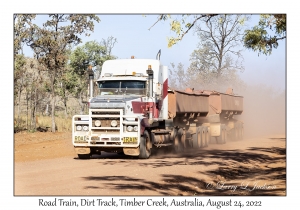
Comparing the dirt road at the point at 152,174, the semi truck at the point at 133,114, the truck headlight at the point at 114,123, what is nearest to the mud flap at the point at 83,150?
the semi truck at the point at 133,114

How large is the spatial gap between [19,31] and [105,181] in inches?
737

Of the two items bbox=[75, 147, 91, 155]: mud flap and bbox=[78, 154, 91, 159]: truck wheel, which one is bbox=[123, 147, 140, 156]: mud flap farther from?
bbox=[78, 154, 91, 159]: truck wheel

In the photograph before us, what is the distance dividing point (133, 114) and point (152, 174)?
4.64m

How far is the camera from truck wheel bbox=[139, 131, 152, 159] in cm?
2022

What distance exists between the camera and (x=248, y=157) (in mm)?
22328

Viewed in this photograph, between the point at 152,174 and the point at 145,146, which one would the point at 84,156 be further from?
the point at 152,174

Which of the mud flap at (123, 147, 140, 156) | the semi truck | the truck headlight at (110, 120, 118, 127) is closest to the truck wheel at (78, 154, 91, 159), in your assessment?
the semi truck

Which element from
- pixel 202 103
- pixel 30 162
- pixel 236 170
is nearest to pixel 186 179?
pixel 236 170

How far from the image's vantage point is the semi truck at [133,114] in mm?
19609

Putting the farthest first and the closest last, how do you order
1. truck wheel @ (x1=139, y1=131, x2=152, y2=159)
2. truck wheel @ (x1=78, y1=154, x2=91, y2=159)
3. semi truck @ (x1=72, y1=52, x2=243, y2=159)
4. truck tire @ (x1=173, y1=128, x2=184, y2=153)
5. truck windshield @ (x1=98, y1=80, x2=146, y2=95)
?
truck tire @ (x1=173, y1=128, x2=184, y2=153), truck windshield @ (x1=98, y1=80, x2=146, y2=95), truck wheel @ (x1=78, y1=154, x2=91, y2=159), truck wheel @ (x1=139, y1=131, x2=152, y2=159), semi truck @ (x1=72, y1=52, x2=243, y2=159)

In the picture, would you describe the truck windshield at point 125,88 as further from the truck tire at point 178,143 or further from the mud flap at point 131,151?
the truck tire at point 178,143

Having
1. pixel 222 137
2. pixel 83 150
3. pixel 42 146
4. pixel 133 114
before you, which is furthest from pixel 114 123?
pixel 222 137

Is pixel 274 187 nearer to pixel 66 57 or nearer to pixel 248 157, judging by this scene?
pixel 248 157

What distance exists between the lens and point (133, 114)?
2036 cm
